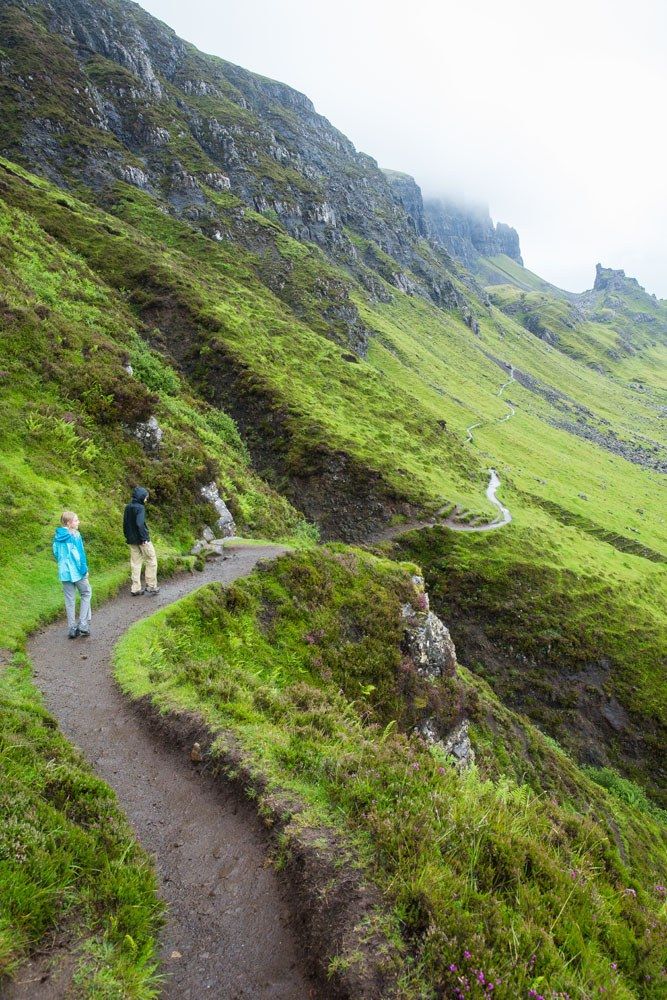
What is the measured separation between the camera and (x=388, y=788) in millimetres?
7688

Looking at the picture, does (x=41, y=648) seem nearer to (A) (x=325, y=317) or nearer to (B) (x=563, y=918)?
(B) (x=563, y=918)

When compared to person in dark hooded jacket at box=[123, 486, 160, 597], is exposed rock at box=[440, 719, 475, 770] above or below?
below

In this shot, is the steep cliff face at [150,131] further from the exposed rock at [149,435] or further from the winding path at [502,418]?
the exposed rock at [149,435]

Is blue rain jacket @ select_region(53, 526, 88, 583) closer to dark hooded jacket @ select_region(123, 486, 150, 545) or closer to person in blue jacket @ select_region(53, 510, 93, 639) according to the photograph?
person in blue jacket @ select_region(53, 510, 93, 639)

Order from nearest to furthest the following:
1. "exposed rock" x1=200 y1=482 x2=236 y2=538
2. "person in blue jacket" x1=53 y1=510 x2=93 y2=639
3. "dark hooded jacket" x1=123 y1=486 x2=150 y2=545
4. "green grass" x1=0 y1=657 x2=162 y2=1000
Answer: "green grass" x1=0 y1=657 x2=162 y2=1000, "person in blue jacket" x1=53 y1=510 x2=93 y2=639, "dark hooded jacket" x1=123 y1=486 x2=150 y2=545, "exposed rock" x1=200 y1=482 x2=236 y2=538

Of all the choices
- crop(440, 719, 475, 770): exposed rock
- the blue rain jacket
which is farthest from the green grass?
crop(440, 719, 475, 770): exposed rock

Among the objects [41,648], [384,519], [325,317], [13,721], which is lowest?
[384,519]

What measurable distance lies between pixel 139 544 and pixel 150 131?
13977cm

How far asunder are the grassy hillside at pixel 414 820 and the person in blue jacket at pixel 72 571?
1431 mm

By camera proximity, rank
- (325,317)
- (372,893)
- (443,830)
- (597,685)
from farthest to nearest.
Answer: (325,317)
(597,685)
(443,830)
(372,893)

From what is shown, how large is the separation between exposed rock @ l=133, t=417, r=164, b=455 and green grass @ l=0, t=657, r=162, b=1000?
17.9m

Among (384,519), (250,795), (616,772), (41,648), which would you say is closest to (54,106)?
(384,519)

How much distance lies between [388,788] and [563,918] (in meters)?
2.69

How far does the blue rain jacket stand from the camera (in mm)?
12758
